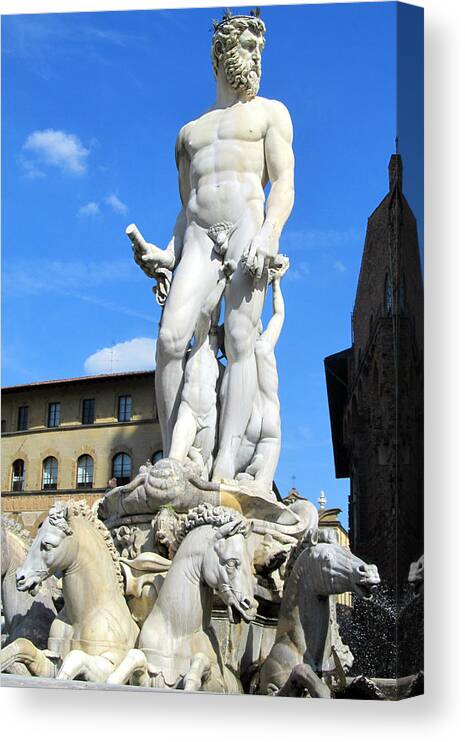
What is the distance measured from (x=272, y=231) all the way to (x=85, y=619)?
2911 millimetres

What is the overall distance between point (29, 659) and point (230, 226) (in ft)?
10.8

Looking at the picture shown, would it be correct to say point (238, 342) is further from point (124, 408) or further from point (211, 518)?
point (124, 408)

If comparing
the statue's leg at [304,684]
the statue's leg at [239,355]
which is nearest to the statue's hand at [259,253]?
the statue's leg at [239,355]

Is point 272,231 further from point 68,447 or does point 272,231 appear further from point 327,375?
point 68,447

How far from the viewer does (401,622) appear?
8.16 meters

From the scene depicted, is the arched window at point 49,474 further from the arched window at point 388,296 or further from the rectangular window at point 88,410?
the arched window at point 388,296

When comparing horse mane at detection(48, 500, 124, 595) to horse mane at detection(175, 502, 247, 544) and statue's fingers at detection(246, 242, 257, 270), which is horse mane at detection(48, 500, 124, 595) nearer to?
horse mane at detection(175, 502, 247, 544)

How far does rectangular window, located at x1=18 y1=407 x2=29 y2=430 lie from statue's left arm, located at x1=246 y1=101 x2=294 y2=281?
27.2m

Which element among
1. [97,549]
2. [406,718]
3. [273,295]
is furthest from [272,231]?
[406,718]

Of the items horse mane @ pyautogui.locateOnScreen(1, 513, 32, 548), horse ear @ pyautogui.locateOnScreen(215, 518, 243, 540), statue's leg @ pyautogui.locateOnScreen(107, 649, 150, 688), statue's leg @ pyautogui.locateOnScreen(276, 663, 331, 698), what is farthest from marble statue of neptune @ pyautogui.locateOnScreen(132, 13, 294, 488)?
statue's leg @ pyautogui.locateOnScreen(107, 649, 150, 688)

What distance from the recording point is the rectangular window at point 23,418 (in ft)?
118

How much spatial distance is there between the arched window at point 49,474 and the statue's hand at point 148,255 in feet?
89.2

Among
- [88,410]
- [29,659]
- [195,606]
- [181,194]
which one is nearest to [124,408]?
[88,410]

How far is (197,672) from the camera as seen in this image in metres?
7.32
